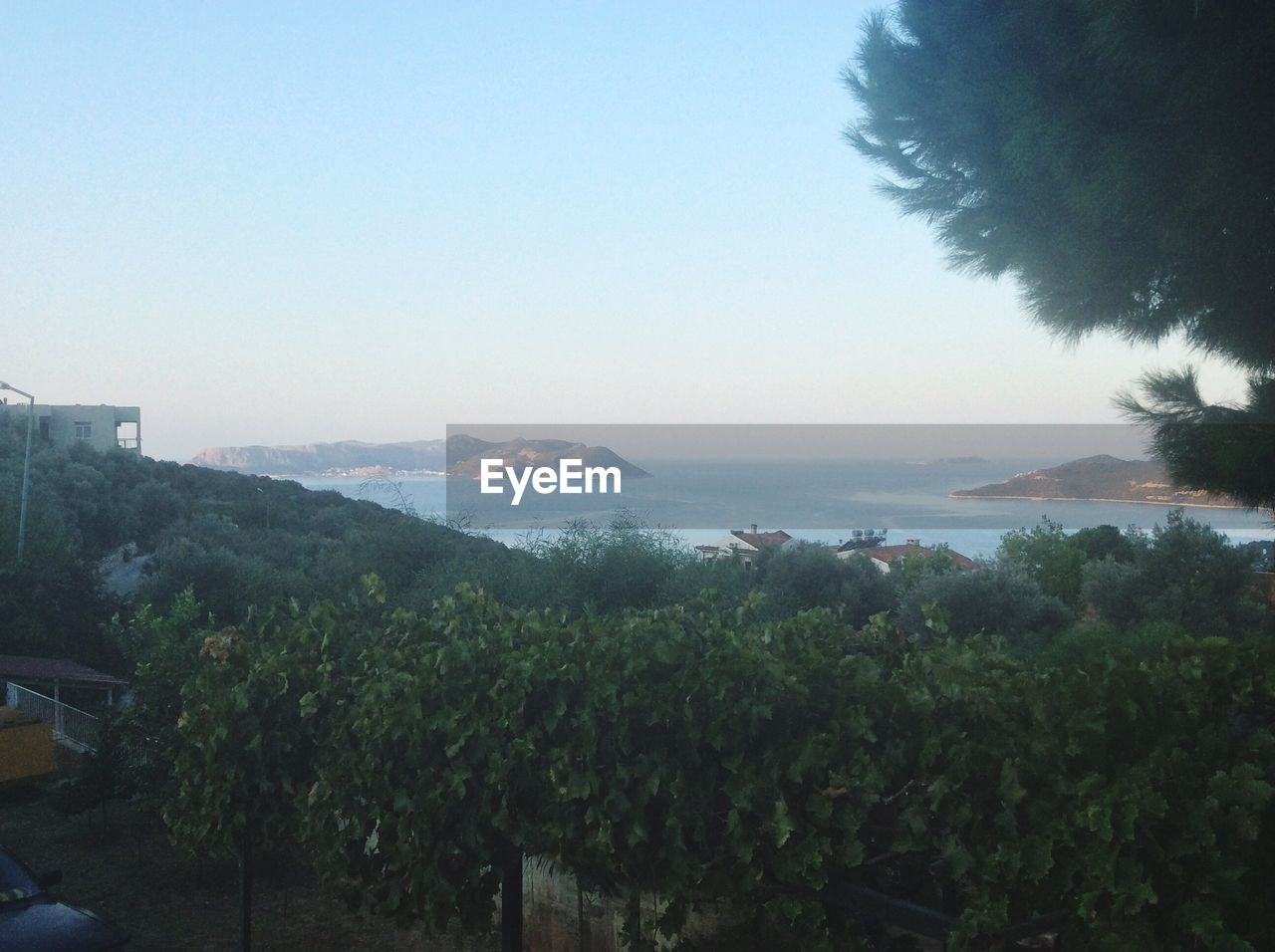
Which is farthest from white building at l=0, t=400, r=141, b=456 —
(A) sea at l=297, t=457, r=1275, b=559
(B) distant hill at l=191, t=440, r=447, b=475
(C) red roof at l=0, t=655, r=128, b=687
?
(C) red roof at l=0, t=655, r=128, b=687

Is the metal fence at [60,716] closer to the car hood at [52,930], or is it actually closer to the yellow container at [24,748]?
Result: the yellow container at [24,748]

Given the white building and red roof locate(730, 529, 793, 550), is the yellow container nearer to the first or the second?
red roof locate(730, 529, 793, 550)

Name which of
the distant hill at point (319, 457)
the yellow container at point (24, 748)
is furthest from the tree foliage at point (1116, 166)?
the distant hill at point (319, 457)

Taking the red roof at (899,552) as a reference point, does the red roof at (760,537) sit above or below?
above

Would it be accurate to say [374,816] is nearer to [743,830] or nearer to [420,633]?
[420,633]

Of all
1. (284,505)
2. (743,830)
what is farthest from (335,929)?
(284,505)

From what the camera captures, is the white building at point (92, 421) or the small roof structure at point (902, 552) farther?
the white building at point (92, 421)
